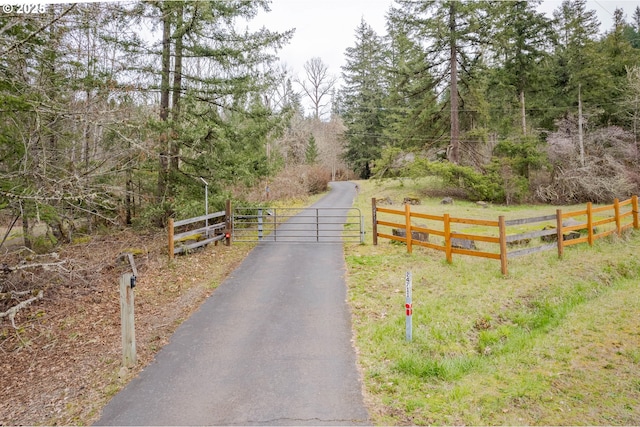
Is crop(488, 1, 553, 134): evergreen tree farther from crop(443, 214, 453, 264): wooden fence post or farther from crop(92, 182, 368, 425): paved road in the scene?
crop(92, 182, 368, 425): paved road

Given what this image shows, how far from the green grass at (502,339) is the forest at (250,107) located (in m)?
4.62

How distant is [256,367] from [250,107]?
888 centimetres

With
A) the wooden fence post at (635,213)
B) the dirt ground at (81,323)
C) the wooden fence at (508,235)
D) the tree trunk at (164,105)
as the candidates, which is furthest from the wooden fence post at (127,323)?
the wooden fence post at (635,213)

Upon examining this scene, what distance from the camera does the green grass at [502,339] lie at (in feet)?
10.8

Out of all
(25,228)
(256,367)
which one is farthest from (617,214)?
(25,228)

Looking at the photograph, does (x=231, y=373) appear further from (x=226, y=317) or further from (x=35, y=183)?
(x=35, y=183)

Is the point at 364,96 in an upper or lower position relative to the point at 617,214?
upper

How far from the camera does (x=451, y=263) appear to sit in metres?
7.75

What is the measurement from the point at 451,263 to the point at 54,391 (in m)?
6.98

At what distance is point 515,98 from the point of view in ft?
70.4

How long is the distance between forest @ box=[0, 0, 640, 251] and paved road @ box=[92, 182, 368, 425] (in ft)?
8.48

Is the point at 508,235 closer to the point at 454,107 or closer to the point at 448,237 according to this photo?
the point at 448,237

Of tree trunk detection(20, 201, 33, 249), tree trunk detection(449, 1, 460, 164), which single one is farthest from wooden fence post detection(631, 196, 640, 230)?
tree trunk detection(20, 201, 33, 249)

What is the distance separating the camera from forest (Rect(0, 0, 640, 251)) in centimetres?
626
